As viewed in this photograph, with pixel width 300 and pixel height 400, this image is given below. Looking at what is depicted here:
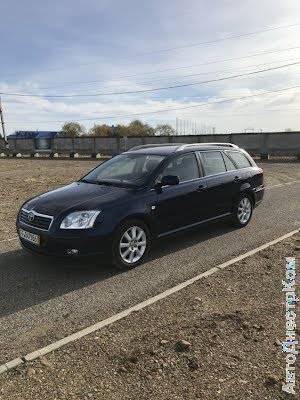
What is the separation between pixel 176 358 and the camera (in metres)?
2.97

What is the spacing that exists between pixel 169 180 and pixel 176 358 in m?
2.80

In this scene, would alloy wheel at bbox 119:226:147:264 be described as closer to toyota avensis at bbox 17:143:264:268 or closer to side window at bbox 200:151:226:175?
toyota avensis at bbox 17:143:264:268

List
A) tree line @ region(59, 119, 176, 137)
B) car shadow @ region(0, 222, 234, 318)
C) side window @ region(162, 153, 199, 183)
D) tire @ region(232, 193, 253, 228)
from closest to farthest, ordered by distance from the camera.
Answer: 1. car shadow @ region(0, 222, 234, 318)
2. side window @ region(162, 153, 199, 183)
3. tire @ region(232, 193, 253, 228)
4. tree line @ region(59, 119, 176, 137)

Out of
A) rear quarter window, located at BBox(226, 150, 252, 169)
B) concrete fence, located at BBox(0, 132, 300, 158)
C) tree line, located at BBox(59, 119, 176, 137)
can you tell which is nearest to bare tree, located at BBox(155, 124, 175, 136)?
tree line, located at BBox(59, 119, 176, 137)

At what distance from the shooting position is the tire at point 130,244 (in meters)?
4.78

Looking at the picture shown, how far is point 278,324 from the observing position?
347 centimetres

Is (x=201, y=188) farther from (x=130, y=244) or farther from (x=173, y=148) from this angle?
(x=130, y=244)

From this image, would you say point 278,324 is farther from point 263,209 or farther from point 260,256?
point 263,209

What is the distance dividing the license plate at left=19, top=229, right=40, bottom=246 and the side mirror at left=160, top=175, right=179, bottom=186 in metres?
1.85

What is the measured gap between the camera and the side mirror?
17.5 ft

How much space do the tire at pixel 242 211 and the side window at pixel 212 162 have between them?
0.71 m

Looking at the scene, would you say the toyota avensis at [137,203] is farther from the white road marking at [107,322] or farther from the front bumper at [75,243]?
the white road marking at [107,322]

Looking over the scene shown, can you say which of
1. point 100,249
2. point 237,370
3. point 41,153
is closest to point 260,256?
point 100,249

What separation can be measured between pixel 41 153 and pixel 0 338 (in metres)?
36.6
